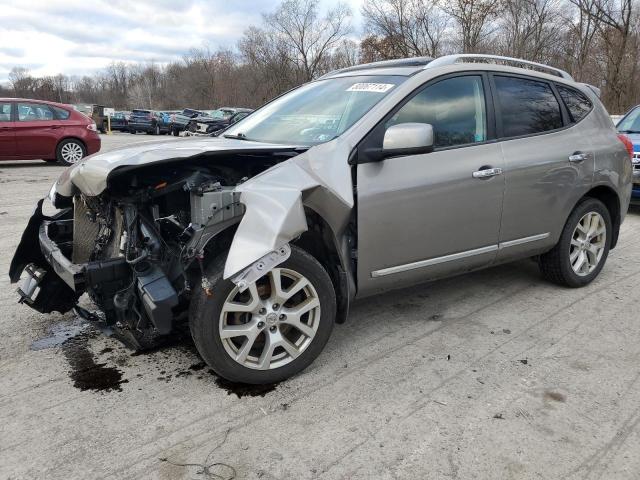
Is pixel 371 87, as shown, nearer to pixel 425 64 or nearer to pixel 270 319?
pixel 425 64

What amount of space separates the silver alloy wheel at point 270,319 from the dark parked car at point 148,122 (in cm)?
3219

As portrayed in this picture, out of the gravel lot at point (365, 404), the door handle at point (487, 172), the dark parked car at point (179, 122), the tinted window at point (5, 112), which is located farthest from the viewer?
the dark parked car at point (179, 122)

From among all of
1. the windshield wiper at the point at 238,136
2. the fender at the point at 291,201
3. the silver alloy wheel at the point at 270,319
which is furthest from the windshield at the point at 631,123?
the silver alloy wheel at the point at 270,319

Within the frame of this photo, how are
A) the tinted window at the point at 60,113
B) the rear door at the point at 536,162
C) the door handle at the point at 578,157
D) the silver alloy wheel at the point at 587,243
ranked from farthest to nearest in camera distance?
the tinted window at the point at 60,113 → the silver alloy wheel at the point at 587,243 → the door handle at the point at 578,157 → the rear door at the point at 536,162

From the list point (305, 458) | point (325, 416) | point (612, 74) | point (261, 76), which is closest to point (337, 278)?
point (325, 416)

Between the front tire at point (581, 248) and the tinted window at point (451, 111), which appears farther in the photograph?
the front tire at point (581, 248)

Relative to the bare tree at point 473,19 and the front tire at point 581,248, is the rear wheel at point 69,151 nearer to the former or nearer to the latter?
the front tire at point 581,248

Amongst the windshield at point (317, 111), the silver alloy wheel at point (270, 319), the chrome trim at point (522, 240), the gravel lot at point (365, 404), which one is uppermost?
the windshield at point (317, 111)

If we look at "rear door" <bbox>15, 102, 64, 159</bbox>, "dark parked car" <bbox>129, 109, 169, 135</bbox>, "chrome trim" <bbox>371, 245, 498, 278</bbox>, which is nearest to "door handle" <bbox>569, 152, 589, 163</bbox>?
"chrome trim" <bbox>371, 245, 498, 278</bbox>

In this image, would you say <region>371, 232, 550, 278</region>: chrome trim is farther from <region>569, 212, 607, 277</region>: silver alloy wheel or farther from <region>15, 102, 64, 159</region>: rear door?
<region>15, 102, 64, 159</region>: rear door

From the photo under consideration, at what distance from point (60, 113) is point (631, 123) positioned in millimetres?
11940

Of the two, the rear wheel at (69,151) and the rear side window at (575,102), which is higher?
the rear side window at (575,102)

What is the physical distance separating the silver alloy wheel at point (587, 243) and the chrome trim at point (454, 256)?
49 cm

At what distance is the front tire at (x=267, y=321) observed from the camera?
2662mm
